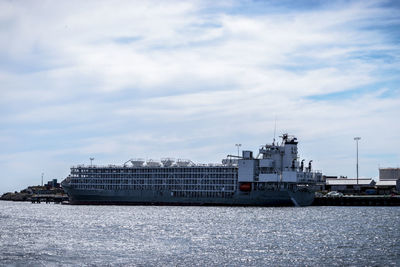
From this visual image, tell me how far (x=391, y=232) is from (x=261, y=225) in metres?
16.2

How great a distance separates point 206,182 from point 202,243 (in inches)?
3345

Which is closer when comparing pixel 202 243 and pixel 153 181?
pixel 202 243

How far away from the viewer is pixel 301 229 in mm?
72750

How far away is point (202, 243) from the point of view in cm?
5819

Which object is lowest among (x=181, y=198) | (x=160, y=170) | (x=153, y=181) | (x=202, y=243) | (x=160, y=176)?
(x=202, y=243)

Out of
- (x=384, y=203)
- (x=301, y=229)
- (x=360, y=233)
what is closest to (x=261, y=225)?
(x=301, y=229)

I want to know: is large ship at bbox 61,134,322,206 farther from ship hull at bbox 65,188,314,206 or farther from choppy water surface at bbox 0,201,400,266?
choppy water surface at bbox 0,201,400,266

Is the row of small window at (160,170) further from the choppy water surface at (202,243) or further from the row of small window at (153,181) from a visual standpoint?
the choppy water surface at (202,243)

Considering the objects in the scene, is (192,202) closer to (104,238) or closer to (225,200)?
(225,200)

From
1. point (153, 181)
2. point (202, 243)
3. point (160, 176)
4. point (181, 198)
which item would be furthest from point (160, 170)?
point (202, 243)

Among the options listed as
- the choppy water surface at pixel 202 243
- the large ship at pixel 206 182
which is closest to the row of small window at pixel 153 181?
the large ship at pixel 206 182

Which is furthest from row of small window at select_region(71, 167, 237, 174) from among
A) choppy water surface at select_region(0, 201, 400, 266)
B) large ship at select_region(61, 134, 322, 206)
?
choppy water surface at select_region(0, 201, 400, 266)

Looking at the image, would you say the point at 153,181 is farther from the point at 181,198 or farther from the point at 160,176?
the point at 181,198

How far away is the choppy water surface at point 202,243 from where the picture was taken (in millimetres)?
47531
